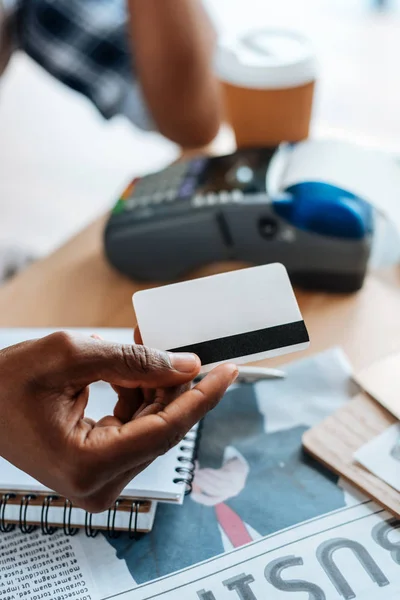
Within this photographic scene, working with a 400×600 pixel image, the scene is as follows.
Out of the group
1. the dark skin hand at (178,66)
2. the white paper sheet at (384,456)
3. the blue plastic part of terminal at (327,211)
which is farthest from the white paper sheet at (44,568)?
the dark skin hand at (178,66)

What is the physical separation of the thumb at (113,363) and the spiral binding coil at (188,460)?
0.36 ft

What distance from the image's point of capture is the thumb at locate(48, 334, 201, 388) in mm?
437

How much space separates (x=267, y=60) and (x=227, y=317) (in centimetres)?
40

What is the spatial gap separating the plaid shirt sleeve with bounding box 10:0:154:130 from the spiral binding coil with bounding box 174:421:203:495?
662mm

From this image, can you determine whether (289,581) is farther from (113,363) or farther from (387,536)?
(113,363)

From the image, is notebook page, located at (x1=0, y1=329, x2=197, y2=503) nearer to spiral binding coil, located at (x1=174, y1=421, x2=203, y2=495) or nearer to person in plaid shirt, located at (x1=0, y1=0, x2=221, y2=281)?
spiral binding coil, located at (x1=174, y1=421, x2=203, y2=495)

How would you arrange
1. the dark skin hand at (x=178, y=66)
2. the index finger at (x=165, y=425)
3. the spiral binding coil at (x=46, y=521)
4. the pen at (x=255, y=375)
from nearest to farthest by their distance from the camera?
1. the index finger at (x=165, y=425)
2. the spiral binding coil at (x=46, y=521)
3. the pen at (x=255, y=375)
4. the dark skin hand at (x=178, y=66)

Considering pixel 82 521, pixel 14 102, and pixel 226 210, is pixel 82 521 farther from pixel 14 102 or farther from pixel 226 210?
pixel 14 102

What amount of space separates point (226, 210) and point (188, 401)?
1.06ft

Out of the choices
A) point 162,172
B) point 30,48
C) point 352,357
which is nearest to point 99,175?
point 30,48

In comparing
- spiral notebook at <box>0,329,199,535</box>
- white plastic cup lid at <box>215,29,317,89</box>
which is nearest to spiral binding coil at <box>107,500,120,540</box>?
spiral notebook at <box>0,329,199,535</box>

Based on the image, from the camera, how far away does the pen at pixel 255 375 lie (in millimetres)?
619

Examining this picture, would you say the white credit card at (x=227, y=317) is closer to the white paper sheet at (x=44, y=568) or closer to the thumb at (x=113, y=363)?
the thumb at (x=113, y=363)

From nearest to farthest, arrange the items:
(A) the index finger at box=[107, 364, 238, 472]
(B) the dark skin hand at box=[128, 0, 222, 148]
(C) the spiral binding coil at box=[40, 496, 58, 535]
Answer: (A) the index finger at box=[107, 364, 238, 472]
(C) the spiral binding coil at box=[40, 496, 58, 535]
(B) the dark skin hand at box=[128, 0, 222, 148]
